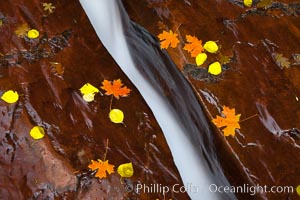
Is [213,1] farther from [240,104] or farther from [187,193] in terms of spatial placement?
[187,193]

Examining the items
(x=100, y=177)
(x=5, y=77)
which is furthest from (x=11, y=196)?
(x=5, y=77)

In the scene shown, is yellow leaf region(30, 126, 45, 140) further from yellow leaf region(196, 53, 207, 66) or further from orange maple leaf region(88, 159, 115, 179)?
yellow leaf region(196, 53, 207, 66)

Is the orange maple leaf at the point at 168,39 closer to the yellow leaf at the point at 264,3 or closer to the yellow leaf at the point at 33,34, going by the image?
the yellow leaf at the point at 264,3

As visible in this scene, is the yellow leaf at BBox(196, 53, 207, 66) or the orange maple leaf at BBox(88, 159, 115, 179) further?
the yellow leaf at BBox(196, 53, 207, 66)

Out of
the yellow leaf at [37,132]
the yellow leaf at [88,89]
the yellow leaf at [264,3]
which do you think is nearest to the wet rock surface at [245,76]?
the yellow leaf at [264,3]

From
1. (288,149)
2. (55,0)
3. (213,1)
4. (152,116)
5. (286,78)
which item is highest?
(55,0)

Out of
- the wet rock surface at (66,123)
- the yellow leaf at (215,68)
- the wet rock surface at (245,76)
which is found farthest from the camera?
the yellow leaf at (215,68)

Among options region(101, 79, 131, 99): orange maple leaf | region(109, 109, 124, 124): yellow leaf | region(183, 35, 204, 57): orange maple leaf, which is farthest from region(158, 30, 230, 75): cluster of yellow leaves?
region(109, 109, 124, 124): yellow leaf
